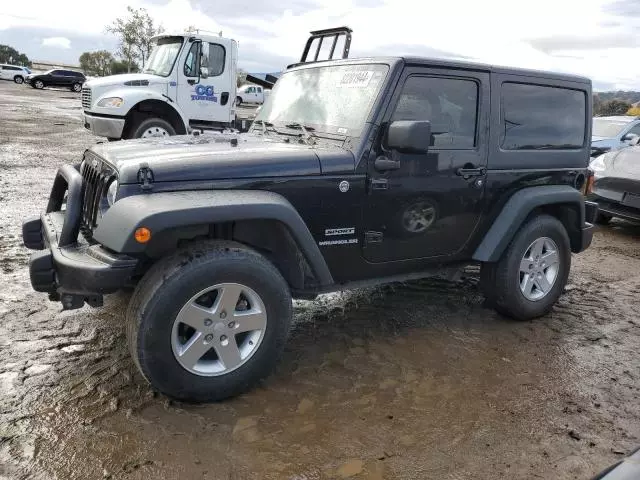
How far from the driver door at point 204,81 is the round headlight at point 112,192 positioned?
796cm

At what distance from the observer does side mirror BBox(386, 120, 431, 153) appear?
10.7 feet

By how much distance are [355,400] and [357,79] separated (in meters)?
2.10

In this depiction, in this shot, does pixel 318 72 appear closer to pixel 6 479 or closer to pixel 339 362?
pixel 339 362

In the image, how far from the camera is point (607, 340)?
4223mm

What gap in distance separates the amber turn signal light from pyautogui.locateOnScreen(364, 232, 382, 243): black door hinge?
1451 millimetres

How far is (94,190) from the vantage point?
11.3 feet

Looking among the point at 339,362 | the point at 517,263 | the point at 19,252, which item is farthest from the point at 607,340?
the point at 19,252

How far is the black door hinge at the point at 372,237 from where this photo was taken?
11.8 ft

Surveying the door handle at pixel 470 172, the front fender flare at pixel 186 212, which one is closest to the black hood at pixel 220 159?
the front fender flare at pixel 186 212

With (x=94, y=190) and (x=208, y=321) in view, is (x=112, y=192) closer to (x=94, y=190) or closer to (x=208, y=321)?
(x=94, y=190)

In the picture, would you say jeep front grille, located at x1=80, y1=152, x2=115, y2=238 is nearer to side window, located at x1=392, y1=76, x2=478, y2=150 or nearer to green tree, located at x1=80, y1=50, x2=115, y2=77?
side window, located at x1=392, y1=76, x2=478, y2=150

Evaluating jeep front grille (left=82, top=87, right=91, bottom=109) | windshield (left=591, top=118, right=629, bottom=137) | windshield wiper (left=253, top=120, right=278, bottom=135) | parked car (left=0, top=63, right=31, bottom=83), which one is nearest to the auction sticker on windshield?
windshield wiper (left=253, top=120, right=278, bottom=135)

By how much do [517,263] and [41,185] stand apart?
703 cm

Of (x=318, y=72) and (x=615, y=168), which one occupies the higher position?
(x=318, y=72)
